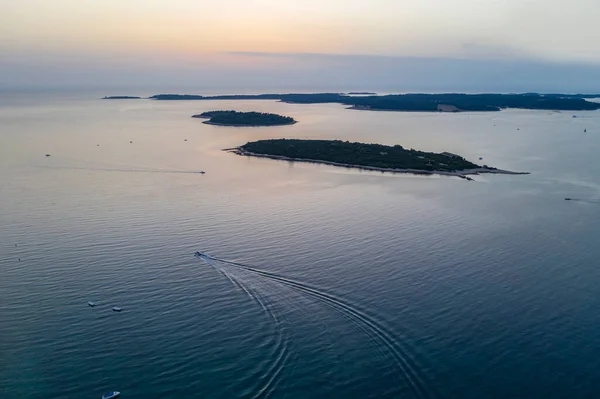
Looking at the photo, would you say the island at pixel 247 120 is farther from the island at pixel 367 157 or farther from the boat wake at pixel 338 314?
the boat wake at pixel 338 314

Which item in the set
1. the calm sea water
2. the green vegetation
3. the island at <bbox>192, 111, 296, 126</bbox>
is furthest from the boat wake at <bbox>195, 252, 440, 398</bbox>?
the island at <bbox>192, 111, 296, 126</bbox>

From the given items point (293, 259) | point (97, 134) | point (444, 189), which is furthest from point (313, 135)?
point (293, 259)

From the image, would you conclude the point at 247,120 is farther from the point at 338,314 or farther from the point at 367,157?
the point at 338,314

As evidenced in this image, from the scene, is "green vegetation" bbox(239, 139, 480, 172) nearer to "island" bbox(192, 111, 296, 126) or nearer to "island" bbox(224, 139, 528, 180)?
"island" bbox(224, 139, 528, 180)

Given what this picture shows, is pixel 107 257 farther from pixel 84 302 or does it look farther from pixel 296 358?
pixel 296 358

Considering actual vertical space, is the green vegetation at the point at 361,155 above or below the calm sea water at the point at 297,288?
above

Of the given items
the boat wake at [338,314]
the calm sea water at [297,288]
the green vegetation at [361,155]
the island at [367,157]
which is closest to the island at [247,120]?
the green vegetation at [361,155]
